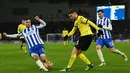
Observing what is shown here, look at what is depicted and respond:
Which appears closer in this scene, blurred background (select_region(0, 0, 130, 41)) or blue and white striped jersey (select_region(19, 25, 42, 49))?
blue and white striped jersey (select_region(19, 25, 42, 49))

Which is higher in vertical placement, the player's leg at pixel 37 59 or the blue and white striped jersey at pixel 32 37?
the blue and white striped jersey at pixel 32 37

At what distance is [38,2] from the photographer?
215 ft

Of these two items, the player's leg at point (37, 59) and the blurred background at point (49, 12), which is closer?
the player's leg at point (37, 59)

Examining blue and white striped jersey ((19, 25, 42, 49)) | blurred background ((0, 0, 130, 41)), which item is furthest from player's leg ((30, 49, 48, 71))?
blurred background ((0, 0, 130, 41))

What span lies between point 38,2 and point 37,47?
51545 mm

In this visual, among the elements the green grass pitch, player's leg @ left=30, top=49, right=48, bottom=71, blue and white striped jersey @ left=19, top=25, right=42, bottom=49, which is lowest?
the green grass pitch

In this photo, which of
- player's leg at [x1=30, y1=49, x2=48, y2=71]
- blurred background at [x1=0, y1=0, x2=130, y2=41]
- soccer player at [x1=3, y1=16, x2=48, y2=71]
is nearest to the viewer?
player's leg at [x1=30, y1=49, x2=48, y2=71]

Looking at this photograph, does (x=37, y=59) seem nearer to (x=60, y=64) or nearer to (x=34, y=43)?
(x=34, y=43)

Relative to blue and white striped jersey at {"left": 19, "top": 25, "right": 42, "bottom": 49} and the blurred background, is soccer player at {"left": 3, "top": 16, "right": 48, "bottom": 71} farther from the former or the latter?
the blurred background

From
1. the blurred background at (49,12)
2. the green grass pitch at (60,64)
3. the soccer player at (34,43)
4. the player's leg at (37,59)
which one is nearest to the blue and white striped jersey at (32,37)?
the soccer player at (34,43)

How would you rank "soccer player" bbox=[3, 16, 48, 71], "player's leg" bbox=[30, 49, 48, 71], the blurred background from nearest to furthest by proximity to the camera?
1. "player's leg" bbox=[30, 49, 48, 71]
2. "soccer player" bbox=[3, 16, 48, 71]
3. the blurred background

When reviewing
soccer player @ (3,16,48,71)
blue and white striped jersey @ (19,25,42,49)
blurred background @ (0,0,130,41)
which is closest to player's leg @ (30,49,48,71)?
soccer player @ (3,16,48,71)

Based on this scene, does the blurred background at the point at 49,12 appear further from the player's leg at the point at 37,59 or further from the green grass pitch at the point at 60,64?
the player's leg at the point at 37,59

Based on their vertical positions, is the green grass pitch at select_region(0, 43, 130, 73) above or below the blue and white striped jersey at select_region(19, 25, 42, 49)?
below
